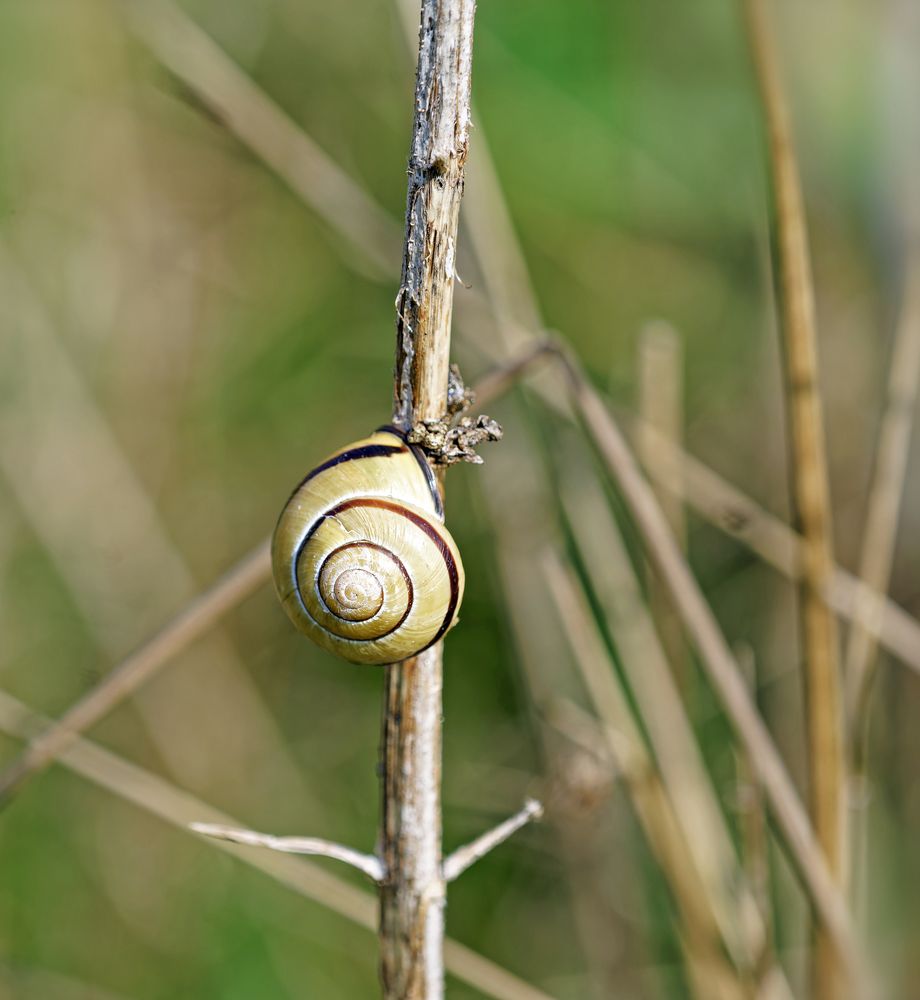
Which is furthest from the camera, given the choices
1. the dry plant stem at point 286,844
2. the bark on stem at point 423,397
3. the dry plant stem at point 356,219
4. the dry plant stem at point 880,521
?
the dry plant stem at point 356,219

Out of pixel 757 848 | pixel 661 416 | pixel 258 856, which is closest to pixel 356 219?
pixel 661 416

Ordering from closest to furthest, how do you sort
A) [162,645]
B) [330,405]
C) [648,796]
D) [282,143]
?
[162,645]
[648,796]
[282,143]
[330,405]

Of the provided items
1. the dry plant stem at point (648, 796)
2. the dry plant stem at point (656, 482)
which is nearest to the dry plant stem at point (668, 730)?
the dry plant stem at point (648, 796)

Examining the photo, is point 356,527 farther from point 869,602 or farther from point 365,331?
point 365,331

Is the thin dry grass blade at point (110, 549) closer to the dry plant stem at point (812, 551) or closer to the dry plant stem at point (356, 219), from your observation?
the dry plant stem at point (356, 219)

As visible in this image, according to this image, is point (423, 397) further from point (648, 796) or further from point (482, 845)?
point (648, 796)
